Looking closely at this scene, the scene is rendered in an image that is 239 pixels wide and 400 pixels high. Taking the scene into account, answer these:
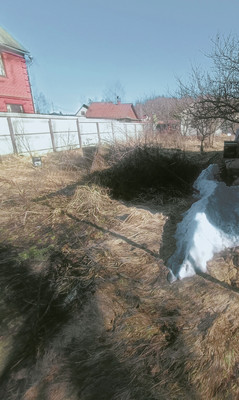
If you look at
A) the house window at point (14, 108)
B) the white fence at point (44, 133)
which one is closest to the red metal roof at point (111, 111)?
the white fence at point (44, 133)

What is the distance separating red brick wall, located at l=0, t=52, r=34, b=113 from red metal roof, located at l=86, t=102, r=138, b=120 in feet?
72.1

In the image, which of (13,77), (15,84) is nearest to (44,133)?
(15,84)

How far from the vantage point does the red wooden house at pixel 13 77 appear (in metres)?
13.7

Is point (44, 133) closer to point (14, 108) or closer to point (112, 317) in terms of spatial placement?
point (14, 108)

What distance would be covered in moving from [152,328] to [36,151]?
11329 mm

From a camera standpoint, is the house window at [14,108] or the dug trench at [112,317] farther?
the house window at [14,108]

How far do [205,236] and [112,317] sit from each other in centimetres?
147

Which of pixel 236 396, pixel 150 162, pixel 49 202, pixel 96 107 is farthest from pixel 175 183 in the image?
pixel 96 107

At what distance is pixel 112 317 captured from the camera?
5.97 feet

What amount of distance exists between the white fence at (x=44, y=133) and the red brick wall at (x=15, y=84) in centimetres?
411

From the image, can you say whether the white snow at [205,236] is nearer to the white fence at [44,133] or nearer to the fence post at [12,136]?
the white fence at [44,133]

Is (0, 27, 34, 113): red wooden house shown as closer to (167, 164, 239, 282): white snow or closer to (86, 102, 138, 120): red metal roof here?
(167, 164, 239, 282): white snow

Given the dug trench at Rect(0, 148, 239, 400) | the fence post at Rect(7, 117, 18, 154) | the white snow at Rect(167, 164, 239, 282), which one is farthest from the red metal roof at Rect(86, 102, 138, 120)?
the dug trench at Rect(0, 148, 239, 400)

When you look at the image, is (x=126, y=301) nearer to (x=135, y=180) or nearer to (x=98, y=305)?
(x=98, y=305)
